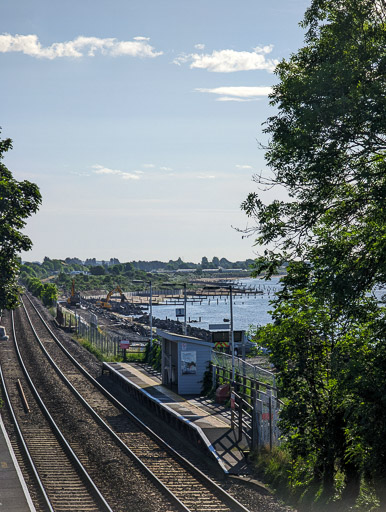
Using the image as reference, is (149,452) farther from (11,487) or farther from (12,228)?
(12,228)

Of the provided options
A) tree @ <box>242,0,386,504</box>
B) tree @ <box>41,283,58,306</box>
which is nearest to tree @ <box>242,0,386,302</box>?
tree @ <box>242,0,386,504</box>

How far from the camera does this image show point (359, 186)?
16203 millimetres

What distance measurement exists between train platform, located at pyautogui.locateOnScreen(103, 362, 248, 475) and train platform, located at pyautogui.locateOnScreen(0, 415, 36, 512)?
651 cm

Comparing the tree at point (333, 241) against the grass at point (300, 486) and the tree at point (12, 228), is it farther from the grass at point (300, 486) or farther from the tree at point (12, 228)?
the tree at point (12, 228)

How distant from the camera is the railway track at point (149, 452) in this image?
20.2 meters

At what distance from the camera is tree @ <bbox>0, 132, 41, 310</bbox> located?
31.6 m

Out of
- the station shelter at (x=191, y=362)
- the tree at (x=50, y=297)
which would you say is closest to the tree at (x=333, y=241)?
the station shelter at (x=191, y=362)

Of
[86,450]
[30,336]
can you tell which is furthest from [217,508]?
[30,336]

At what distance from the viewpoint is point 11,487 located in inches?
798

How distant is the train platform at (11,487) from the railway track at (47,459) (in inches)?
22.4

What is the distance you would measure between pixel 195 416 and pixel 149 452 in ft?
12.9

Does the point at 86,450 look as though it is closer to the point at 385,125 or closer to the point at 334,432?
the point at 334,432

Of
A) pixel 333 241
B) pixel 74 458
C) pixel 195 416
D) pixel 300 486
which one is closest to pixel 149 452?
pixel 74 458

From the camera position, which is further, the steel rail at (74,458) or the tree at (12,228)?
the tree at (12,228)
